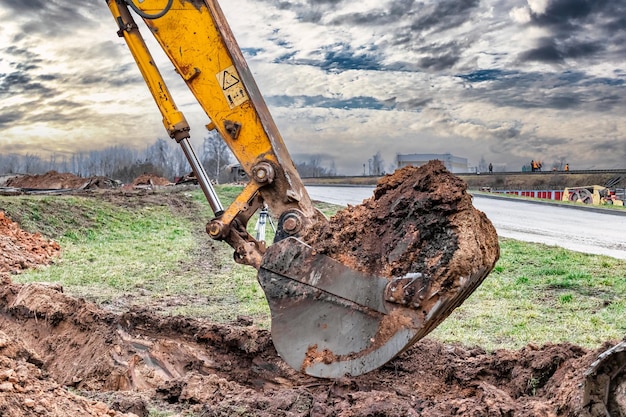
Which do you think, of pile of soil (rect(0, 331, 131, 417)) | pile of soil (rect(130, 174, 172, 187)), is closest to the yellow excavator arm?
pile of soil (rect(0, 331, 131, 417))

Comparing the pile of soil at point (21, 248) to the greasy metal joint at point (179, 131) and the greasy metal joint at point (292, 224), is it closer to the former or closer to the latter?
the greasy metal joint at point (179, 131)

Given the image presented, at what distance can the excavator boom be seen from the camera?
4.38 metres

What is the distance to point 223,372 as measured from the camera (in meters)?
5.88

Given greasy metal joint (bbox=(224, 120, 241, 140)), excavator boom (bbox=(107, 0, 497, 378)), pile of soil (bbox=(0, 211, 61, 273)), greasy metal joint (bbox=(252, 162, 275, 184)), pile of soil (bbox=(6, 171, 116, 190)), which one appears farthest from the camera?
pile of soil (bbox=(6, 171, 116, 190))

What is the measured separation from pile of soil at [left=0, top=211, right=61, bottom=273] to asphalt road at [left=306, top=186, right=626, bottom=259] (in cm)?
656

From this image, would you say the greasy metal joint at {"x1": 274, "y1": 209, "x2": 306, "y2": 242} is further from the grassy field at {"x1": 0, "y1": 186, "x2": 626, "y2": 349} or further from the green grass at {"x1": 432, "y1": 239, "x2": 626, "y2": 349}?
the grassy field at {"x1": 0, "y1": 186, "x2": 626, "y2": 349}

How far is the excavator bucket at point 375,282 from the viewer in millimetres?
4297

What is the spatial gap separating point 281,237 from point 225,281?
6.04 m

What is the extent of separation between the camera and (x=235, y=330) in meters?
6.55

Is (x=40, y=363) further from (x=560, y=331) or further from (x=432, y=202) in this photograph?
(x=560, y=331)

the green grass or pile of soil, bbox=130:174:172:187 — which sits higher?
the green grass

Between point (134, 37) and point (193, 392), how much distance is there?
328 cm

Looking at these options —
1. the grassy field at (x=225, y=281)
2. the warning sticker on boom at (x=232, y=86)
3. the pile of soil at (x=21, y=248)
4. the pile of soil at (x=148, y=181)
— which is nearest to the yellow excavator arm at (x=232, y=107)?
the warning sticker on boom at (x=232, y=86)

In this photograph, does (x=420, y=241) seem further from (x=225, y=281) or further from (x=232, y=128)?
(x=225, y=281)
